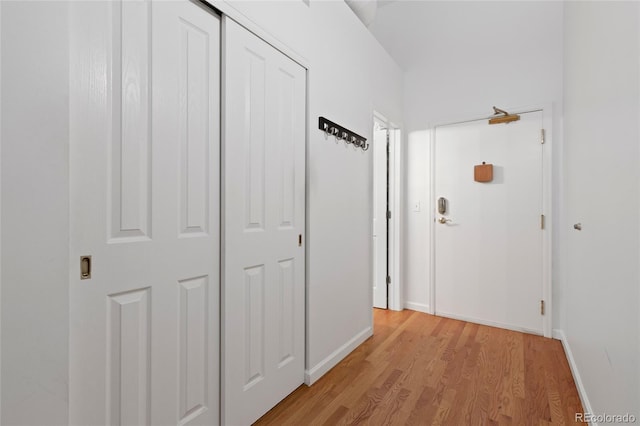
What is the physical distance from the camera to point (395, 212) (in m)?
3.34

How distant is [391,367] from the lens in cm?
223

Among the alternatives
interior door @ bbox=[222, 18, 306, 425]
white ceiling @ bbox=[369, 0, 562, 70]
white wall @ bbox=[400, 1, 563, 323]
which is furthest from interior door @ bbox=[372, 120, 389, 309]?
interior door @ bbox=[222, 18, 306, 425]

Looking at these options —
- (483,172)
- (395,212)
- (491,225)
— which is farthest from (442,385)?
(483,172)

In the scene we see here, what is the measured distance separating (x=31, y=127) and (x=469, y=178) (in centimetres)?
314

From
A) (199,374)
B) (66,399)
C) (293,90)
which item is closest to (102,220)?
(66,399)

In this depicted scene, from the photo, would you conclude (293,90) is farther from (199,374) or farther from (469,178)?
(469,178)

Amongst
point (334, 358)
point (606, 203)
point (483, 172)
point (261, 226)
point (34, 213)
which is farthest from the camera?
point (483, 172)

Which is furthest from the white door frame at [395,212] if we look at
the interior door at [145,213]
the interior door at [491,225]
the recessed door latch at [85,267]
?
the recessed door latch at [85,267]

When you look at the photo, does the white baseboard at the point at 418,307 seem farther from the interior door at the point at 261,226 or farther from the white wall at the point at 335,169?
the interior door at the point at 261,226

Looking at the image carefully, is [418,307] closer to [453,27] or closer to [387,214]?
[387,214]

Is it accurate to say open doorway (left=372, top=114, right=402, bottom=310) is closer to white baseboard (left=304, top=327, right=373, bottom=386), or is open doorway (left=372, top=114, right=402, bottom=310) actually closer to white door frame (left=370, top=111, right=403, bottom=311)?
white door frame (left=370, top=111, right=403, bottom=311)

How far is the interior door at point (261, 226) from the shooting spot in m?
1.50

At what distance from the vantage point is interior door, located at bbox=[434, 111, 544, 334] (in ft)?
9.22

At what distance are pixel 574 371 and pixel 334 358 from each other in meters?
1.54
